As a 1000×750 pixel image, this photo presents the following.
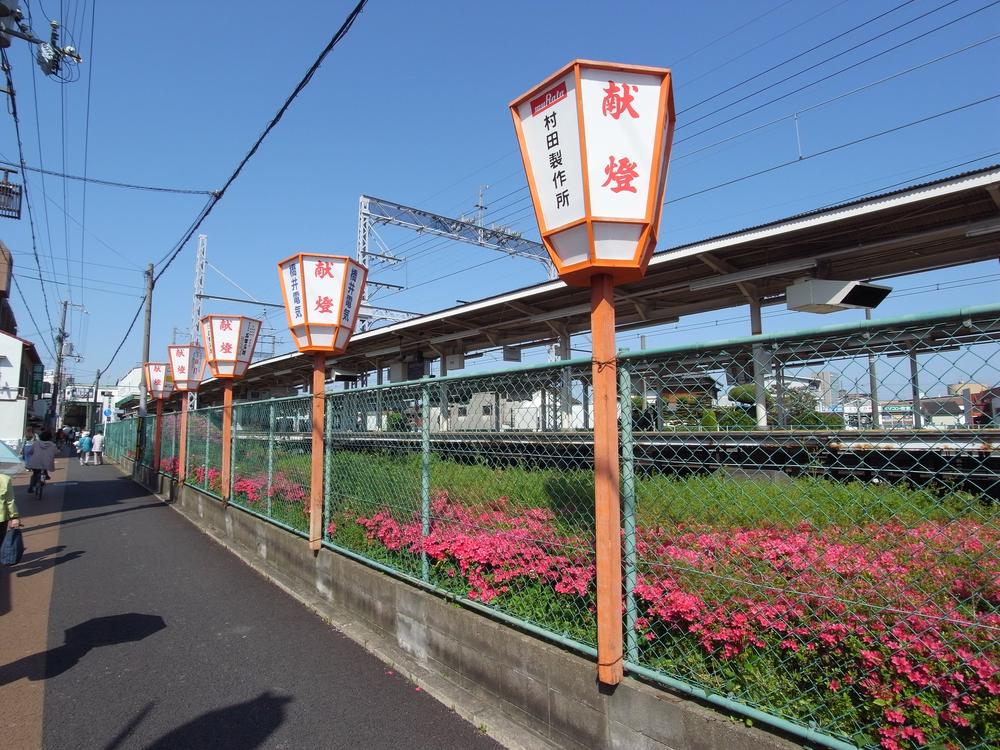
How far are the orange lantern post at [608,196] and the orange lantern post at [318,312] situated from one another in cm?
385

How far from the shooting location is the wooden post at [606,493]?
279 cm

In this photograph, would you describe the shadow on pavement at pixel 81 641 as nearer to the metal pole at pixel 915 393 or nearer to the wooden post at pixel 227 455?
the wooden post at pixel 227 455

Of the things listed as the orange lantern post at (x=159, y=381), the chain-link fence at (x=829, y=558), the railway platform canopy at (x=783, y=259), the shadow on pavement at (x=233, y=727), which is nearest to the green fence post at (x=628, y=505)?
the chain-link fence at (x=829, y=558)

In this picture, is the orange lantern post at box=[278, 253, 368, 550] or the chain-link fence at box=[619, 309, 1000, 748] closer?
the chain-link fence at box=[619, 309, 1000, 748]

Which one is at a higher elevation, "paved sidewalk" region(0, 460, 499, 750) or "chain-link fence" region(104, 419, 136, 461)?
"chain-link fence" region(104, 419, 136, 461)

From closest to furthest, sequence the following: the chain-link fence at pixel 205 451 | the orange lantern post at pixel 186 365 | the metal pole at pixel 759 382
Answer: the metal pole at pixel 759 382 < the chain-link fence at pixel 205 451 < the orange lantern post at pixel 186 365

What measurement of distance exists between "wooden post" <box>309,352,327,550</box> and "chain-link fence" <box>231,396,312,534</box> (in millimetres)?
441

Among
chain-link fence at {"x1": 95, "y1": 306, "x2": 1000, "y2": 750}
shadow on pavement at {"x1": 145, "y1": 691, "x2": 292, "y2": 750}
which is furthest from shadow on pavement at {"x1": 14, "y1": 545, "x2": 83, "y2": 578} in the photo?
chain-link fence at {"x1": 95, "y1": 306, "x2": 1000, "y2": 750}

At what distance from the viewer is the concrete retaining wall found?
2.56 metres

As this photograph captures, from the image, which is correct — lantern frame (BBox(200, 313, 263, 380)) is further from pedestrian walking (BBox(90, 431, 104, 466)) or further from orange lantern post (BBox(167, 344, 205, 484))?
pedestrian walking (BBox(90, 431, 104, 466))

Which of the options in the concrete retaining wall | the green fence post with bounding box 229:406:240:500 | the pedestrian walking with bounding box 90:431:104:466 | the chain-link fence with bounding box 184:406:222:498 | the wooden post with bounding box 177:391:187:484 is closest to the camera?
→ the concrete retaining wall

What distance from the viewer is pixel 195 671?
4262 mm

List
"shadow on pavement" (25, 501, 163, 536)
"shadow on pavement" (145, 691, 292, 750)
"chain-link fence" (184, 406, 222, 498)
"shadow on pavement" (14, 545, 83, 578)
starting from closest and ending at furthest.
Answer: "shadow on pavement" (145, 691, 292, 750) < "shadow on pavement" (14, 545, 83, 578) < "shadow on pavement" (25, 501, 163, 536) < "chain-link fence" (184, 406, 222, 498)

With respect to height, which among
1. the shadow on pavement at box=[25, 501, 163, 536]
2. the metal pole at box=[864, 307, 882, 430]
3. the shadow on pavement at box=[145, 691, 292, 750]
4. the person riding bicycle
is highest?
the metal pole at box=[864, 307, 882, 430]
